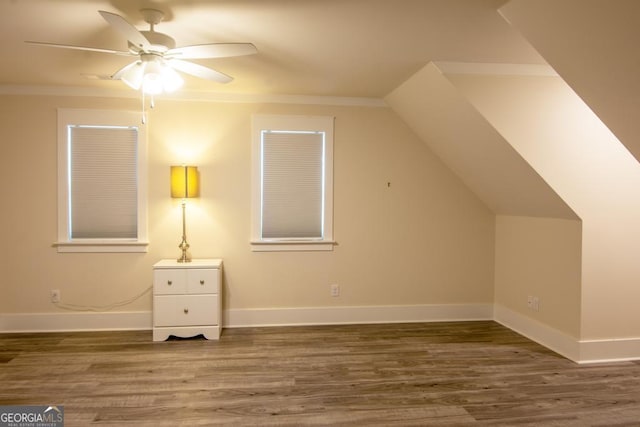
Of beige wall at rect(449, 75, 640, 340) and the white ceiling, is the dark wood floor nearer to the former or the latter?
beige wall at rect(449, 75, 640, 340)

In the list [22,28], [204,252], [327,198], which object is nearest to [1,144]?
[22,28]

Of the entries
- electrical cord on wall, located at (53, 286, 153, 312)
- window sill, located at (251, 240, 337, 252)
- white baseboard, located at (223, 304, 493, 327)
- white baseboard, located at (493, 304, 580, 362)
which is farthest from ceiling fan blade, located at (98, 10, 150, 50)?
white baseboard, located at (493, 304, 580, 362)

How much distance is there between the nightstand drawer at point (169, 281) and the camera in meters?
3.81

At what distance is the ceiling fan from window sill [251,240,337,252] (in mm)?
1892

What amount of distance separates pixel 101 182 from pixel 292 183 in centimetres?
186

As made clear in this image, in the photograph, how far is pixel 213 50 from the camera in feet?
8.16

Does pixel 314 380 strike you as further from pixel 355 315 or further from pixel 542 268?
pixel 542 268

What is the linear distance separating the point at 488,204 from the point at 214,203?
2.88 meters

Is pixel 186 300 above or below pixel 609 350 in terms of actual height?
above

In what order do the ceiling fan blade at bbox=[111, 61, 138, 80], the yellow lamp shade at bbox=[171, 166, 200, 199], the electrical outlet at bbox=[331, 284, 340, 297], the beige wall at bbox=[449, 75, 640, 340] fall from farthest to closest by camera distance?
1. the electrical outlet at bbox=[331, 284, 340, 297]
2. the yellow lamp shade at bbox=[171, 166, 200, 199]
3. the beige wall at bbox=[449, 75, 640, 340]
4. the ceiling fan blade at bbox=[111, 61, 138, 80]

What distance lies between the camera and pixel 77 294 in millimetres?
4117

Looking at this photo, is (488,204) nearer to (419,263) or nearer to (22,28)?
(419,263)

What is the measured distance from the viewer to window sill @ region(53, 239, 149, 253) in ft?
13.4

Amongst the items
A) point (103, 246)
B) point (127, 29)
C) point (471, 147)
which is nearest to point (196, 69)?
point (127, 29)
